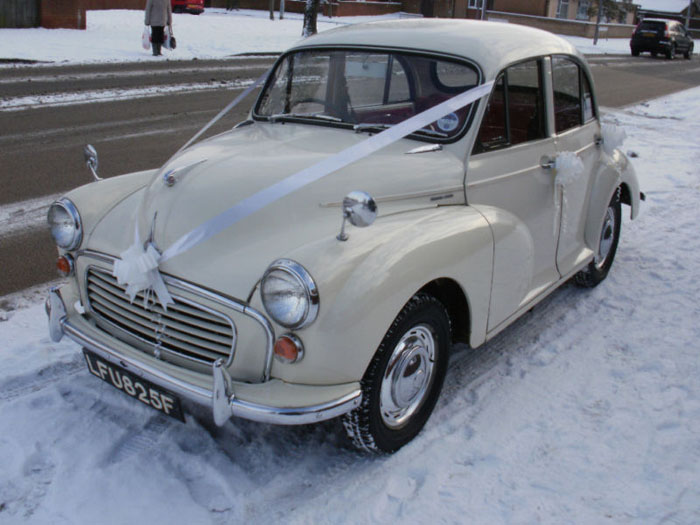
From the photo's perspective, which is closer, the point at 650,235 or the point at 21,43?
the point at 650,235

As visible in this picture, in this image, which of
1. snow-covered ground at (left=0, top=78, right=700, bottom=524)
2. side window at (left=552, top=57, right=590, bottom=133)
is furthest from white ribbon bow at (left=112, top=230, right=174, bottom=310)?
side window at (left=552, top=57, right=590, bottom=133)

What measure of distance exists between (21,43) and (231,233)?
53.6 feet

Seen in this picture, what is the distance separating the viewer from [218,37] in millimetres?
21969

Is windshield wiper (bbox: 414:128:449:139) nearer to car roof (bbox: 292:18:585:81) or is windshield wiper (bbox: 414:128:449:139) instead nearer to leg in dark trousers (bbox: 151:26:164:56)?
car roof (bbox: 292:18:585:81)

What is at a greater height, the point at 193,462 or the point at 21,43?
the point at 21,43

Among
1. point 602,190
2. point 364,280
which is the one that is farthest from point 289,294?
point 602,190

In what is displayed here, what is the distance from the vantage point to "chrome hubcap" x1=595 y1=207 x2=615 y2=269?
495 cm

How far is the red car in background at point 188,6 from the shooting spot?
28956mm

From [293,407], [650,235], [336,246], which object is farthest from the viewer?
[650,235]

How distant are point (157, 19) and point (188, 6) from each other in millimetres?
13526

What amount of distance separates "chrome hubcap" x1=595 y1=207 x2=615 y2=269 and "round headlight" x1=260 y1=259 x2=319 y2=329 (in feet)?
9.84

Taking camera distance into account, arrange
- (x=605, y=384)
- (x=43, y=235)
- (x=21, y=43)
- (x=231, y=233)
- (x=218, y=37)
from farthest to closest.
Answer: (x=218, y=37), (x=21, y=43), (x=43, y=235), (x=605, y=384), (x=231, y=233)

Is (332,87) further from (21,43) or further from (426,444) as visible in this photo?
(21,43)

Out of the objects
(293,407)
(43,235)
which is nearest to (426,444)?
(293,407)
